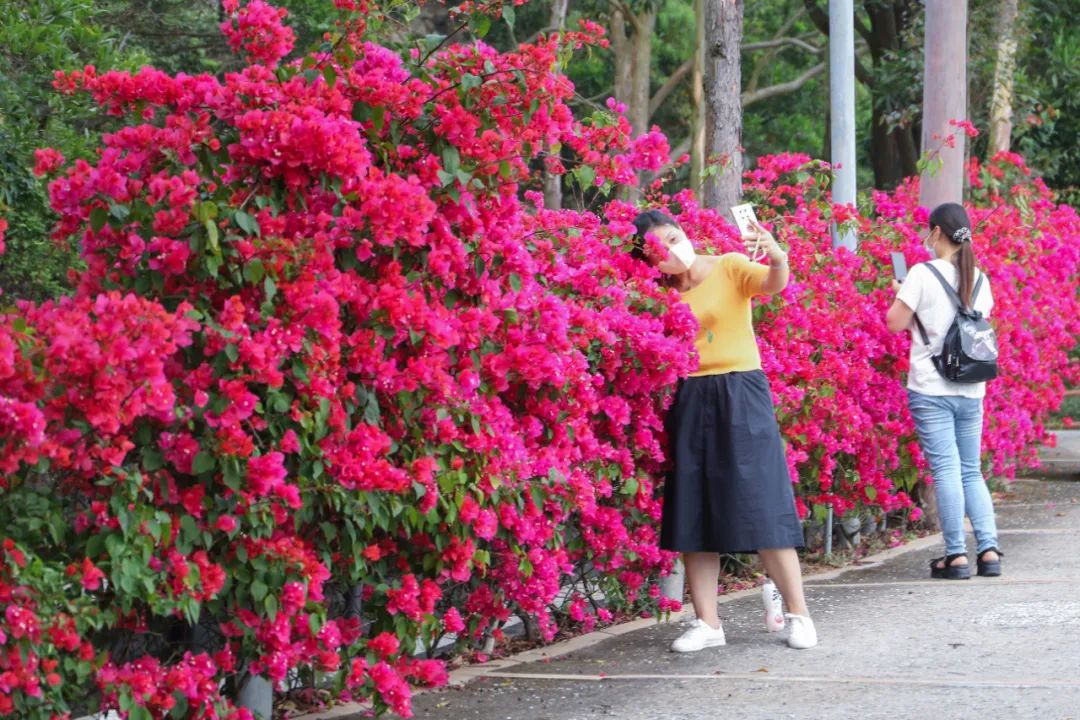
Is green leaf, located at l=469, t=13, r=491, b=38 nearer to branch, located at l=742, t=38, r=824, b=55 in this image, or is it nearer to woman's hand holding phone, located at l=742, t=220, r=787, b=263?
woman's hand holding phone, located at l=742, t=220, r=787, b=263

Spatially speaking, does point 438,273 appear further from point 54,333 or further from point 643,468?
point 643,468

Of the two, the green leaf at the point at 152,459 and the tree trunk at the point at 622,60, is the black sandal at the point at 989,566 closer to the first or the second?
the green leaf at the point at 152,459

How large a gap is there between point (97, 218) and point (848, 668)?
308cm

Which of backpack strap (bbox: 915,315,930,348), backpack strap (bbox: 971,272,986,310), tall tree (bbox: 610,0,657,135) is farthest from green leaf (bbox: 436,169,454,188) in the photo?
tall tree (bbox: 610,0,657,135)

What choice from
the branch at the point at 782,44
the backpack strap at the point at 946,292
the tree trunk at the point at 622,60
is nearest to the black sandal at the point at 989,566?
the backpack strap at the point at 946,292

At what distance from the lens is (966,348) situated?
7.68 m

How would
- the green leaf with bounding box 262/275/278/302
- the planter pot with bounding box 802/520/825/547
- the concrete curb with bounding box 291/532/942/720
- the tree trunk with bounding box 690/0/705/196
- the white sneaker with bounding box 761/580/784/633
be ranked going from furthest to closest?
the tree trunk with bounding box 690/0/705/196
the planter pot with bounding box 802/520/825/547
the white sneaker with bounding box 761/580/784/633
the concrete curb with bounding box 291/532/942/720
the green leaf with bounding box 262/275/278/302

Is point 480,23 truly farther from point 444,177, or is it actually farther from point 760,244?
point 760,244

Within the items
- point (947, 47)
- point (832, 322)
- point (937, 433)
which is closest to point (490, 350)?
point (832, 322)

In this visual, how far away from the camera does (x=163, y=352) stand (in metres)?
3.79

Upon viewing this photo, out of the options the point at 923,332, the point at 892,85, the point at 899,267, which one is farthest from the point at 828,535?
the point at 892,85

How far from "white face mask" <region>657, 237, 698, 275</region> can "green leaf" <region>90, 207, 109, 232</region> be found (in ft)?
8.16

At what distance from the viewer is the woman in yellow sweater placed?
6027mm

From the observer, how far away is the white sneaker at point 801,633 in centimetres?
614
